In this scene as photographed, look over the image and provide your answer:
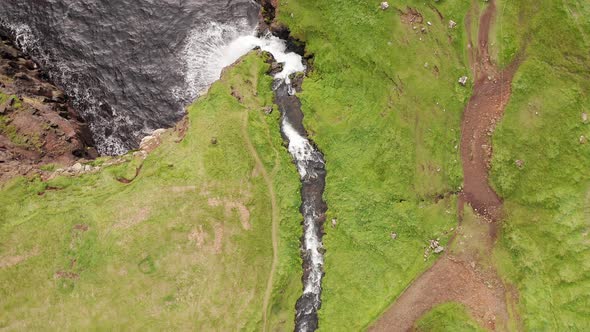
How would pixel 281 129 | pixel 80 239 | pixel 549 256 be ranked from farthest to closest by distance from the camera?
pixel 281 129 < pixel 549 256 < pixel 80 239

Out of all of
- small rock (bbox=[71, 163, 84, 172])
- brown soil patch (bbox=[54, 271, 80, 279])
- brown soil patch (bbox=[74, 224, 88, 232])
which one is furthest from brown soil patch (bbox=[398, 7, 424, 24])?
brown soil patch (bbox=[54, 271, 80, 279])

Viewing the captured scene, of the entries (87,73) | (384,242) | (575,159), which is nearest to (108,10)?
(87,73)

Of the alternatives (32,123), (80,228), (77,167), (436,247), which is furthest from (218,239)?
(436,247)

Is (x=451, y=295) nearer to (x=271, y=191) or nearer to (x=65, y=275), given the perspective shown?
(x=271, y=191)

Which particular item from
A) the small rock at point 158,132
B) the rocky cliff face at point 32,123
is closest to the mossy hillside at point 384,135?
the small rock at point 158,132

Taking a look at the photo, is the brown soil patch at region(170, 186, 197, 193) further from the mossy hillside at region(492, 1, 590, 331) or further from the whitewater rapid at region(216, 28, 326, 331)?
the mossy hillside at region(492, 1, 590, 331)

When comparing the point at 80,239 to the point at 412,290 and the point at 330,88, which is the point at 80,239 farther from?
the point at 412,290
